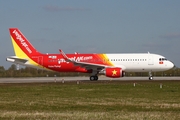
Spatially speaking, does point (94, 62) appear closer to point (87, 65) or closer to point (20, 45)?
point (87, 65)

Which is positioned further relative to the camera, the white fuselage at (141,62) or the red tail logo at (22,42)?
the red tail logo at (22,42)

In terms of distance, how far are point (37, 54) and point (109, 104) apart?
38.9 metres

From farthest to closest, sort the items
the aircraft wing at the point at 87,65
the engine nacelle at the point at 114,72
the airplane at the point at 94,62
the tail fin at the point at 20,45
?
1. the tail fin at the point at 20,45
2. the airplane at the point at 94,62
3. the aircraft wing at the point at 87,65
4. the engine nacelle at the point at 114,72

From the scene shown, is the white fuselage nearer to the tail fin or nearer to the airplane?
the airplane

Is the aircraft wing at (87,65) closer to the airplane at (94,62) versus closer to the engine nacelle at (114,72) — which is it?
the airplane at (94,62)

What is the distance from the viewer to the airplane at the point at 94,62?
186 feet

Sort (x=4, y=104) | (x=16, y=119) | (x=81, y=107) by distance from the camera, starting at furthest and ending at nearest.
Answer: (x=4, y=104)
(x=81, y=107)
(x=16, y=119)

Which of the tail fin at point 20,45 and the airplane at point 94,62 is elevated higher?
the tail fin at point 20,45

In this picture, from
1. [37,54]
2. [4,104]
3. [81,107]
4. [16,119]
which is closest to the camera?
[16,119]

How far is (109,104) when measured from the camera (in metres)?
23.0

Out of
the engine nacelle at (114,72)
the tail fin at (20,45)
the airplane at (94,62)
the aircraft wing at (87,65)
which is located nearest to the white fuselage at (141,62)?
the airplane at (94,62)

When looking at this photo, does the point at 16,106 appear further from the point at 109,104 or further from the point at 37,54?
the point at 37,54

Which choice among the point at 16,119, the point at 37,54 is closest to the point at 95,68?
the point at 37,54

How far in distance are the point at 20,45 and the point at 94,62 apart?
11.9 metres
